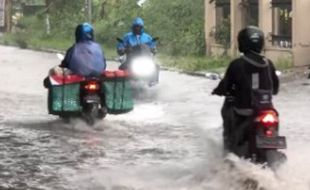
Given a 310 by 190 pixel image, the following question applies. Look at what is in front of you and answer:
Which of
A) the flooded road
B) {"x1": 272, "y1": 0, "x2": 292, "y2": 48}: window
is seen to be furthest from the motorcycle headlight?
{"x1": 272, "y1": 0, "x2": 292, "y2": 48}: window

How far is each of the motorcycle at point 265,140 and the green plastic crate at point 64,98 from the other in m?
4.91

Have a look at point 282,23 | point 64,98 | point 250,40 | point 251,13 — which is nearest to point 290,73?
point 282,23

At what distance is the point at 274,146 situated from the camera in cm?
733

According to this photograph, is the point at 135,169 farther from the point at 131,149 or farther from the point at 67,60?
the point at 67,60

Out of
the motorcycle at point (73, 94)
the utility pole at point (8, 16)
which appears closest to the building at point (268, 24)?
the motorcycle at point (73, 94)

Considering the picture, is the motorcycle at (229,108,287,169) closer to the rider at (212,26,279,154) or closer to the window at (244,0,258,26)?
the rider at (212,26,279,154)

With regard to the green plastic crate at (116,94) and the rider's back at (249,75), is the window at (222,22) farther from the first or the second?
the rider's back at (249,75)

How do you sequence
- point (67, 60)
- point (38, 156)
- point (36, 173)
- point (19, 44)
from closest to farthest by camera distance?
point (36, 173), point (38, 156), point (67, 60), point (19, 44)

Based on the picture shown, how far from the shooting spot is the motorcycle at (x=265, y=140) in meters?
7.35

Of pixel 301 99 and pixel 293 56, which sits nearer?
pixel 301 99

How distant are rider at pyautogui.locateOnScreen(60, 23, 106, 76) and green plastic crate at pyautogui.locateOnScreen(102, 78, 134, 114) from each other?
25 centimetres

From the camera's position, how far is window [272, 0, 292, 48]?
2583cm

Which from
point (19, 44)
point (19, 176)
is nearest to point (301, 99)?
point (19, 176)

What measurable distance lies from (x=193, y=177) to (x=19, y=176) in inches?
73.9
